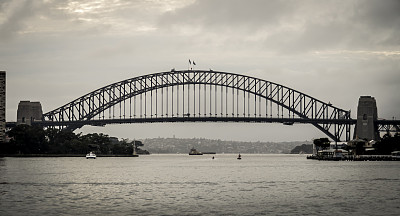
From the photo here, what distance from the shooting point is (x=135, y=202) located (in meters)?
43.3

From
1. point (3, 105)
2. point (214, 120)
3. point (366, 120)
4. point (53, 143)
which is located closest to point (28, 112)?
point (3, 105)

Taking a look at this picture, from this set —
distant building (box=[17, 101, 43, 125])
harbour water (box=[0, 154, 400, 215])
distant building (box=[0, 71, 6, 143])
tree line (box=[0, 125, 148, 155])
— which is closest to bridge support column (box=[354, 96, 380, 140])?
tree line (box=[0, 125, 148, 155])

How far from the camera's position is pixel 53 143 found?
167 metres

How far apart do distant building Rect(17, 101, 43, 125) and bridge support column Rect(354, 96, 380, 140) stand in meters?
Result: 87.1

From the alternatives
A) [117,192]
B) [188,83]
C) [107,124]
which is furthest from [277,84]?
[117,192]

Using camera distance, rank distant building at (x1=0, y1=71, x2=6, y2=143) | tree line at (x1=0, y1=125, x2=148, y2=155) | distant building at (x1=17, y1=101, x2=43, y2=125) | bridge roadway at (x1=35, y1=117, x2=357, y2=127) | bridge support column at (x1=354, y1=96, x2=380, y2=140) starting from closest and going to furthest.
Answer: tree line at (x1=0, y1=125, x2=148, y2=155)
bridge roadway at (x1=35, y1=117, x2=357, y2=127)
distant building at (x1=0, y1=71, x2=6, y2=143)
bridge support column at (x1=354, y1=96, x2=380, y2=140)
distant building at (x1=17, y1=101, x2=43, y2=125)

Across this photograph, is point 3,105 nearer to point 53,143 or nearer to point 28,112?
point 28,112

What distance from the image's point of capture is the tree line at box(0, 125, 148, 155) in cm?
15512

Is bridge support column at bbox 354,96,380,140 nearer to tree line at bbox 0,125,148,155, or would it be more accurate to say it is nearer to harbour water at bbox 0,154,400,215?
tree line at bbox 0,125,148,155

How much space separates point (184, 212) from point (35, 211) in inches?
326

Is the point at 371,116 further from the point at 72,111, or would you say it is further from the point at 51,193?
the point at 51,193

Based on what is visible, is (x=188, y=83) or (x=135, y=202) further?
(x=188, y=83)

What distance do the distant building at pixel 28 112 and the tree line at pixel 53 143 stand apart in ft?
51.4

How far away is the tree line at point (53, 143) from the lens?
15512cm
